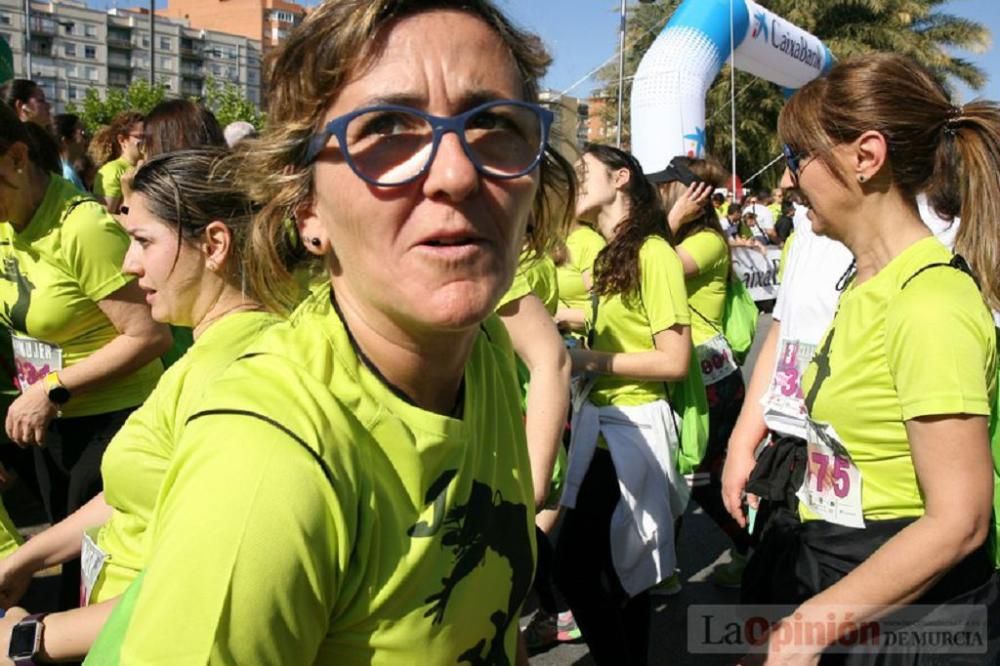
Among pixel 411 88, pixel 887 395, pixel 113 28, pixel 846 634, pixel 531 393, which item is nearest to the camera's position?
pixel 411 88

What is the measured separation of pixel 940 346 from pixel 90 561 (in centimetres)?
184

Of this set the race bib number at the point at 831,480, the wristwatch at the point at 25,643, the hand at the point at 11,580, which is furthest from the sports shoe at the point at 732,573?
the wristwatch at the point at 25,643

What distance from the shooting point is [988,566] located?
5.83ft

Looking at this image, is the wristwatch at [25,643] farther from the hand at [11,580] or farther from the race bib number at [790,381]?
the race bib number at [790,381]

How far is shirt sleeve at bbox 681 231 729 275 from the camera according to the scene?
3947 mm

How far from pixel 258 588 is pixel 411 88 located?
2.07ft

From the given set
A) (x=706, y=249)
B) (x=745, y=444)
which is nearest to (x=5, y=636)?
(x=745, y=444)

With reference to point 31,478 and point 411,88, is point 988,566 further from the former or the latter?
point 31,478

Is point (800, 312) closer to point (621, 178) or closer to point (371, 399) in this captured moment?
point (621, 178)

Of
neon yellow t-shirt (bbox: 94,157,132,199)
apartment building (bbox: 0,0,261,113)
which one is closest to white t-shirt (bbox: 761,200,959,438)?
neon yellow t-shirt (bbox: 94,157,132,199)

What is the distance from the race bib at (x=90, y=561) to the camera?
1804mm

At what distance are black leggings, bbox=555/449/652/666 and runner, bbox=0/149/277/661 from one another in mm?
1589

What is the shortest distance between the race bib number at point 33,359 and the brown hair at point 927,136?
260cm

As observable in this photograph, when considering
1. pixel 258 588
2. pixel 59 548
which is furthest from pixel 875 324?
pixel 59 548
